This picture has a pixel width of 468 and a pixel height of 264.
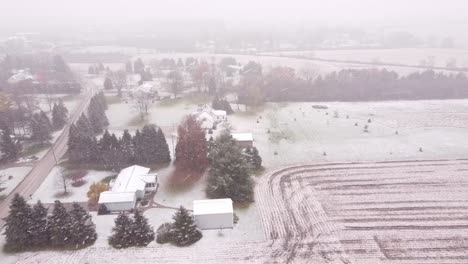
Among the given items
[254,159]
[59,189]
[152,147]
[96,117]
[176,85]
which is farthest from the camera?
[176,85]

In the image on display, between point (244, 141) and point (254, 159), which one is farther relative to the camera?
point (244, 141)

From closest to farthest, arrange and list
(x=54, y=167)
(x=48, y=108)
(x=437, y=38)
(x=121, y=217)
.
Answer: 1. (x=121, y=217)
2. (x=54, y=167)
3. (x=48, y=108)
4. (x=437, y=38)

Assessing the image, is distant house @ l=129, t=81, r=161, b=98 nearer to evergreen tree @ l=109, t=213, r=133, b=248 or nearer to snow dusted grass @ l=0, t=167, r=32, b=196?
snow dusted grass @ l=0, t=167, r=32, b=196

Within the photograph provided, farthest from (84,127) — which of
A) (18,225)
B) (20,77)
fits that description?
(20,77)

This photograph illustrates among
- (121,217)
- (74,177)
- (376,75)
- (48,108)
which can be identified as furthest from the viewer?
(376,75)

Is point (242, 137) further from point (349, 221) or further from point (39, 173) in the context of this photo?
point (39, 173)

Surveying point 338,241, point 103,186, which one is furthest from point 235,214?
point 103,186

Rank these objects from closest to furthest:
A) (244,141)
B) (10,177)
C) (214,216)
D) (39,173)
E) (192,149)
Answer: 1. (214,216)
2. (192,149)
3. (10,177)
4. (39,173)
5. (244,141)

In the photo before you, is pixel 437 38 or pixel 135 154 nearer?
pixel 135 154

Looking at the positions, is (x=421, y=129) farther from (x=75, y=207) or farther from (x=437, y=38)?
(x=437, y=38)
